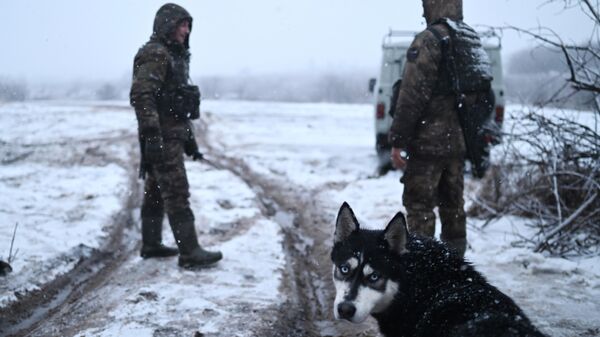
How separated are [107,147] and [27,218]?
7.12 meters

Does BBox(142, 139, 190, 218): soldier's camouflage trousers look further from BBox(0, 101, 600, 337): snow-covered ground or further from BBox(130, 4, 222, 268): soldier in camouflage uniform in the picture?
BBox(0, 101, 600, 337): snow-covered ground

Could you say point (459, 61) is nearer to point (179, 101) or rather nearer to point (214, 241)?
point (179, 101)

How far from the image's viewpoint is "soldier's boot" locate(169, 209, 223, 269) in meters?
4.68

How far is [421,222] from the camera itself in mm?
3818

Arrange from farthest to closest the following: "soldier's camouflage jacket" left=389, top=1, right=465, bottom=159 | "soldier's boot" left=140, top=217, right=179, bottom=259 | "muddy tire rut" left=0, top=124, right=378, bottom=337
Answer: "soldier's boot" left=140, top=217, right=179, bottom=259 < "soldier's camouflage jacket" left=389, top=1, right=465, bottom=159 < "muddy tire rut" left=0, top=124, right=378, bottom=337

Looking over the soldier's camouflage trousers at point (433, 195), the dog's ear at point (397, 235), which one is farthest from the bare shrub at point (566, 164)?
the dog's ear at point (397, 235)

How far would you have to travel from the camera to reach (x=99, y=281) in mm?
4457

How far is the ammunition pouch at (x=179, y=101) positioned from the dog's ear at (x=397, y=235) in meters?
2.56

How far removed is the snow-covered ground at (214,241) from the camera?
359cm

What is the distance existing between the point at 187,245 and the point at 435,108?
251cm

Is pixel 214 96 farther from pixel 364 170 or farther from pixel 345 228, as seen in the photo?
pixel 345 228

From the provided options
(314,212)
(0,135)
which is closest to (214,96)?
(0,135)

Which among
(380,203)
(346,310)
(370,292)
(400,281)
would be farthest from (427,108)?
(380,203)

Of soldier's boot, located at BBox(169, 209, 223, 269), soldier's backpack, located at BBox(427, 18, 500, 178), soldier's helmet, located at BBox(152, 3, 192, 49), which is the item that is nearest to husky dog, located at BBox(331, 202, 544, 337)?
soldier's backpack, located at BBox(427, 18, 500, 178)
